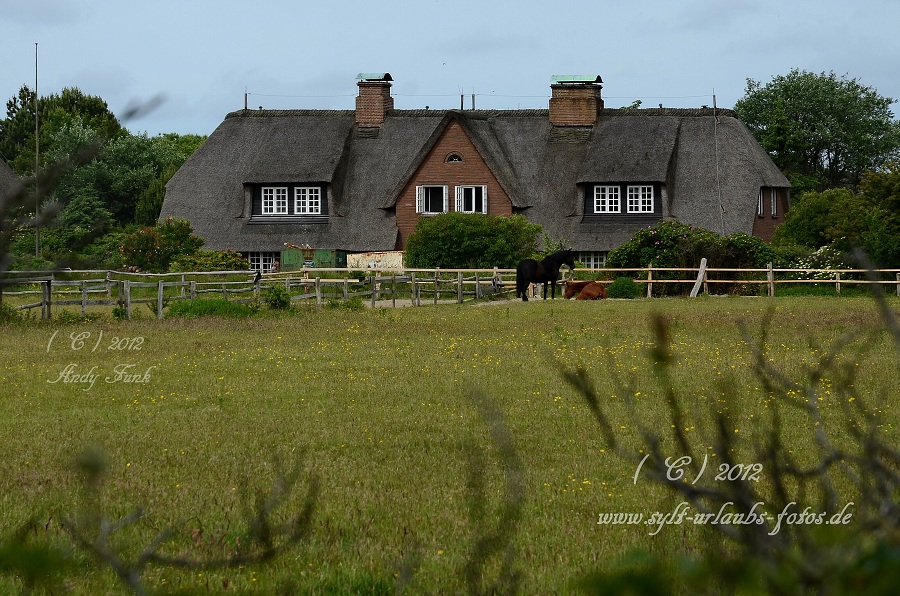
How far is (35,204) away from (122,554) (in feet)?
19.8

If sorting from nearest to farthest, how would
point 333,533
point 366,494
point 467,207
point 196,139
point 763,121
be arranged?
point 333,533
point 366,494
point 467,207
point 763,121
point 196,139

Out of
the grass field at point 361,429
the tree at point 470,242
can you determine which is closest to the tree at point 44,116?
the tree at point 470,242

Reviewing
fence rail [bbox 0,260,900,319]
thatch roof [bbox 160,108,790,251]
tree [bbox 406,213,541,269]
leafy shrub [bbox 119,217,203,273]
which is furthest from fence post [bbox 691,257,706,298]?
leafy shrub [bbox 119,217,203,273]

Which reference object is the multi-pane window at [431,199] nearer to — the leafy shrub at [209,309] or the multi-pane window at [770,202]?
the multi-pane window at [770,202]

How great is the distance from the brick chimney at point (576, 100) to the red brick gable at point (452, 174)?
5.65m

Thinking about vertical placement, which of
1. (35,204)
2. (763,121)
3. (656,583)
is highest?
(763,121)

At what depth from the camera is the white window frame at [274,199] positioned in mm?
54562

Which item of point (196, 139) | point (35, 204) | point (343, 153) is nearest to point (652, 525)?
point (35, 204)

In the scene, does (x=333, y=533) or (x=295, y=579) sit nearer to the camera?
(x=295, y=579)

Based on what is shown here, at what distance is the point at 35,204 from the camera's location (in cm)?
225

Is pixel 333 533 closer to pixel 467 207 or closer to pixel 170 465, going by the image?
pixel 170 465

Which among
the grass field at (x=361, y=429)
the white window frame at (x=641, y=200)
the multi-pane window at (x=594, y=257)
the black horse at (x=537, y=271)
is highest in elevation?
the white window frame at (x=641, y=200)

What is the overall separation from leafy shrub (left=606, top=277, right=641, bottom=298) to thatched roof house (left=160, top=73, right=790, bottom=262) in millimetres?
12898

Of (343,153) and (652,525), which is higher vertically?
(343,153)
